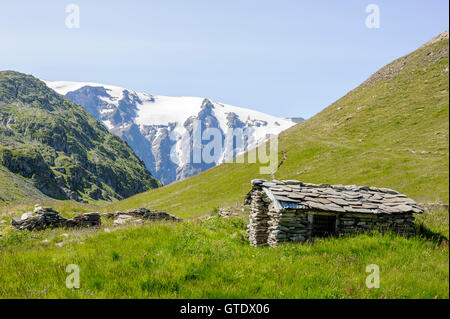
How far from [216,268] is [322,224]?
767 cm

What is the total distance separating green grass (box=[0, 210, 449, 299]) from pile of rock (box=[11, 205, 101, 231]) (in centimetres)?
678

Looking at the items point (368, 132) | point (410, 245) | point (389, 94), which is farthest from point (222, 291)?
point (389, 94)

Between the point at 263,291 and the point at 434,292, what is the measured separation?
3600mm

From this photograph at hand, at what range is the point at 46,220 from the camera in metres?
17.7

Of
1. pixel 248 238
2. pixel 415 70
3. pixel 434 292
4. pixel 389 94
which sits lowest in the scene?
pixel 248 238

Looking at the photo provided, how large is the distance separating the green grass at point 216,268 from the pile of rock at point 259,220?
2.84 metres

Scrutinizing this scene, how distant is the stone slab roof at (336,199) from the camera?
1262 centimetres

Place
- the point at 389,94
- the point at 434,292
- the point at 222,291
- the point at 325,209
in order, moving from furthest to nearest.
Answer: the point at 389,94 < the point at 325,209 < the point at 222,291 < the point at 434,292

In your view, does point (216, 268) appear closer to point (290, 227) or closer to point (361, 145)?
point (290, 227)

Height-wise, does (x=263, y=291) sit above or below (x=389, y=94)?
below

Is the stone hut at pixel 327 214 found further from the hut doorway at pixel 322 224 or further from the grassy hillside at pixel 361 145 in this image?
the grassy hillside at pixel 361 145
